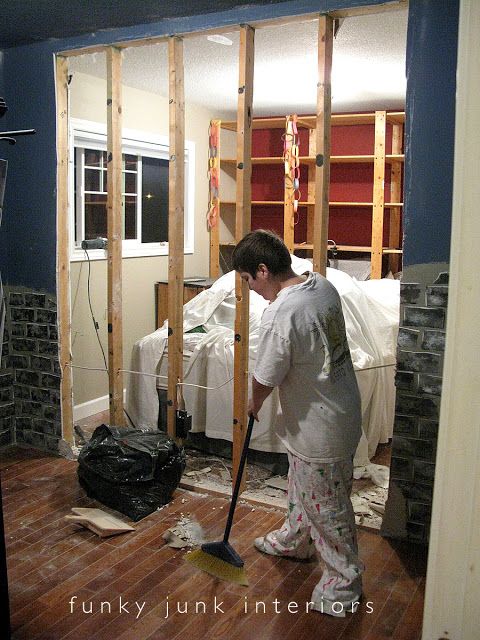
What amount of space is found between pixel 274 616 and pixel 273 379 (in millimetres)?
923

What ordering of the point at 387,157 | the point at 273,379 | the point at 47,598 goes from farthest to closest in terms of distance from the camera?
the point at 387,157
the point at 47,598
the point at 273,379

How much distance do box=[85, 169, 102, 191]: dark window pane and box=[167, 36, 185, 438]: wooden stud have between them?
176 centimetres

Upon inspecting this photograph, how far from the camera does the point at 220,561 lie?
108 inches

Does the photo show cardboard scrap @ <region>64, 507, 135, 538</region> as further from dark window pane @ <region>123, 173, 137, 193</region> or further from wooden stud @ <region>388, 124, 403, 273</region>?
wooden stud @ <region>388, 124, 403, 273</region>

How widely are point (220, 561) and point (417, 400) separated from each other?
115 centimetres

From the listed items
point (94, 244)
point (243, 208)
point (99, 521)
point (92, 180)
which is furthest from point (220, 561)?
point (92, 180)

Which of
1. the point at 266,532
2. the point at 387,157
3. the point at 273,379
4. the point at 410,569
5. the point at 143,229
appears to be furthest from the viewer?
the point at 387,157

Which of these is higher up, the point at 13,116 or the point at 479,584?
the point at 13,116

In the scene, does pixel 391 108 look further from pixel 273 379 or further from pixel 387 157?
pixel 273 379

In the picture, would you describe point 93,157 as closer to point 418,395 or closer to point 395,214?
point 395,214

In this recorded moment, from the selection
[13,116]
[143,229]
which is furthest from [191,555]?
[143,229]

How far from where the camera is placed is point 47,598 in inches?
99.2

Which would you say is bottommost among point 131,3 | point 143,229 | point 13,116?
point 143,229

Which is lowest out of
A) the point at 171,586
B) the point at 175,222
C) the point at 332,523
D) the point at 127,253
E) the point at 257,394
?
the point at 171,586
